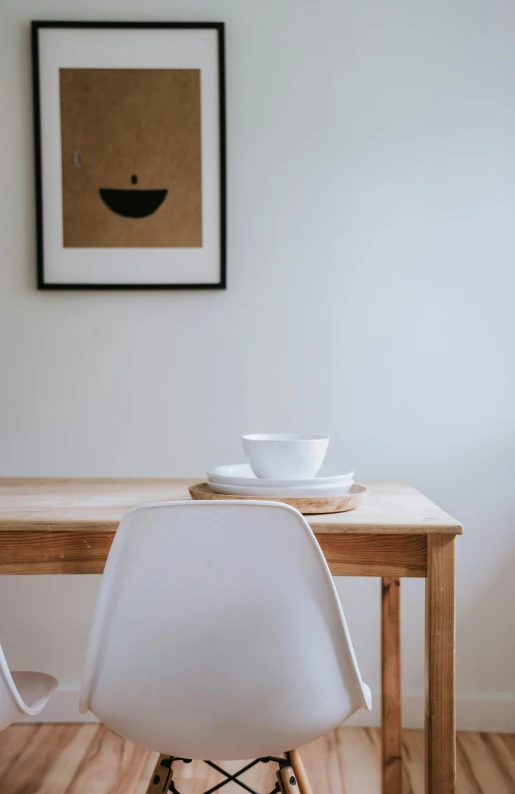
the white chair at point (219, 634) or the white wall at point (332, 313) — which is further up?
the white wall at point (332, 313)

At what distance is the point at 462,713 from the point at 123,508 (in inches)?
53.8

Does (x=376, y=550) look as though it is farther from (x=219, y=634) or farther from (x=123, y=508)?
(x=123, y=508)

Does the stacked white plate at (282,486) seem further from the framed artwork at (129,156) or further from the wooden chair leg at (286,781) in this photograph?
the framed artwork at (129,156)

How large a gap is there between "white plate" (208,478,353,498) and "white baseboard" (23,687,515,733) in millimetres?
1085

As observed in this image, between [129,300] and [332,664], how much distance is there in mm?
1409

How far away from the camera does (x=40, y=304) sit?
7.07 ft

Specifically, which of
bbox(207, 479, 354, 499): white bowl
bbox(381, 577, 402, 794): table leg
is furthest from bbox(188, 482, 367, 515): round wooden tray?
bbox(381, 577, 402, 794): table leg

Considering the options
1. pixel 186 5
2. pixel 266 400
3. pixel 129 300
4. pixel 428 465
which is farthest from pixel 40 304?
pixel 428 465

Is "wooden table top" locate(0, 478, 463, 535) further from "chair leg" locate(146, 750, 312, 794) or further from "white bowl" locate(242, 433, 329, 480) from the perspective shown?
"chair leg" locate(146, 750, 312, 794)

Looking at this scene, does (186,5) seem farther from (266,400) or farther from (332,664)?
(332,664)

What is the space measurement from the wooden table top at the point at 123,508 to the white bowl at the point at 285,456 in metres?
0.13

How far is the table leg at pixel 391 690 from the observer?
1.55 m

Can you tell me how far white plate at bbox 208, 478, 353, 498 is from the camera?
1282 mm

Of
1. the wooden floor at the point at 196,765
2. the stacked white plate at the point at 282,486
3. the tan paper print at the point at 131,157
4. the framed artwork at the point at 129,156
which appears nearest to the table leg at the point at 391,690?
the wooden floor at the point at 196,765
